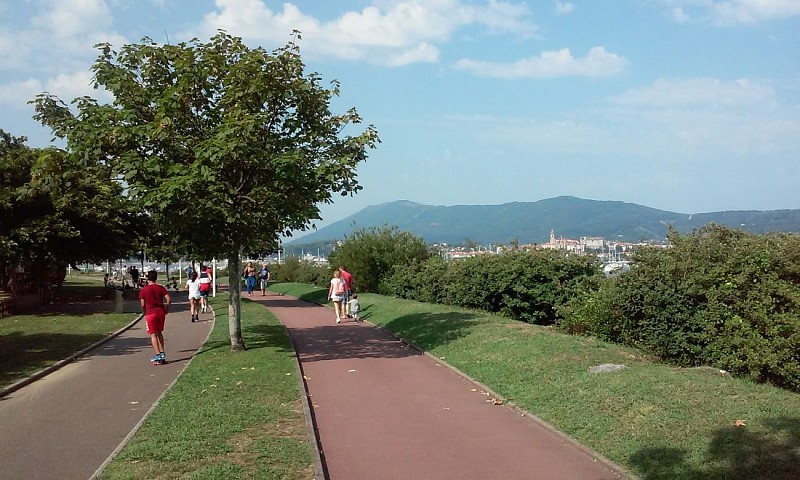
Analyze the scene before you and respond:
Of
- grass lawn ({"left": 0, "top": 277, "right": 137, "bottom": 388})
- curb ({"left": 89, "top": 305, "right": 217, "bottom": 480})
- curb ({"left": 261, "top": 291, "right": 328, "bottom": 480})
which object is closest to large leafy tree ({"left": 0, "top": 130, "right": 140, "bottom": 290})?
grass lawn ({"left": 0, "top": 277, "right": 137, "bottom": 388})

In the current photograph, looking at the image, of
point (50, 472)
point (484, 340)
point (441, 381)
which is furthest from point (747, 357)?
point (50, 472)

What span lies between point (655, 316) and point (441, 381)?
3.56 m

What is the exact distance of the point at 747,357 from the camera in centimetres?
900

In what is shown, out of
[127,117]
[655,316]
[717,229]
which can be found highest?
[127,117]

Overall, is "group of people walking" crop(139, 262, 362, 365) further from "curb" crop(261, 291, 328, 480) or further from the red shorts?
"curb" crop(261, 291, 328, 480)

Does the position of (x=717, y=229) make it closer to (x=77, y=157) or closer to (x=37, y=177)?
(x=77, y=157)

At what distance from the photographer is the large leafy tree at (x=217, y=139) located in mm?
12039

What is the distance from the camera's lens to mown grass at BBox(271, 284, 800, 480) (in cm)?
613

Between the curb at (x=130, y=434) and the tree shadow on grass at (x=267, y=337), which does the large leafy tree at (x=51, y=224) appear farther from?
the curb at (x=130, y=434)

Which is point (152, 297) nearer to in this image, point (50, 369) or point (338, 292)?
point (50, 369)

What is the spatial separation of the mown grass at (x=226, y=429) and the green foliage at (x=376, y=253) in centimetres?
1991

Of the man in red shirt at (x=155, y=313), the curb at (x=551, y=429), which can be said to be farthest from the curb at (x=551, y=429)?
the man in red shirt at (x=155, y=313)

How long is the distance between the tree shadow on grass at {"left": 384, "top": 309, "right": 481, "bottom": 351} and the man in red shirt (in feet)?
17.3

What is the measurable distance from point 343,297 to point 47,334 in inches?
323
